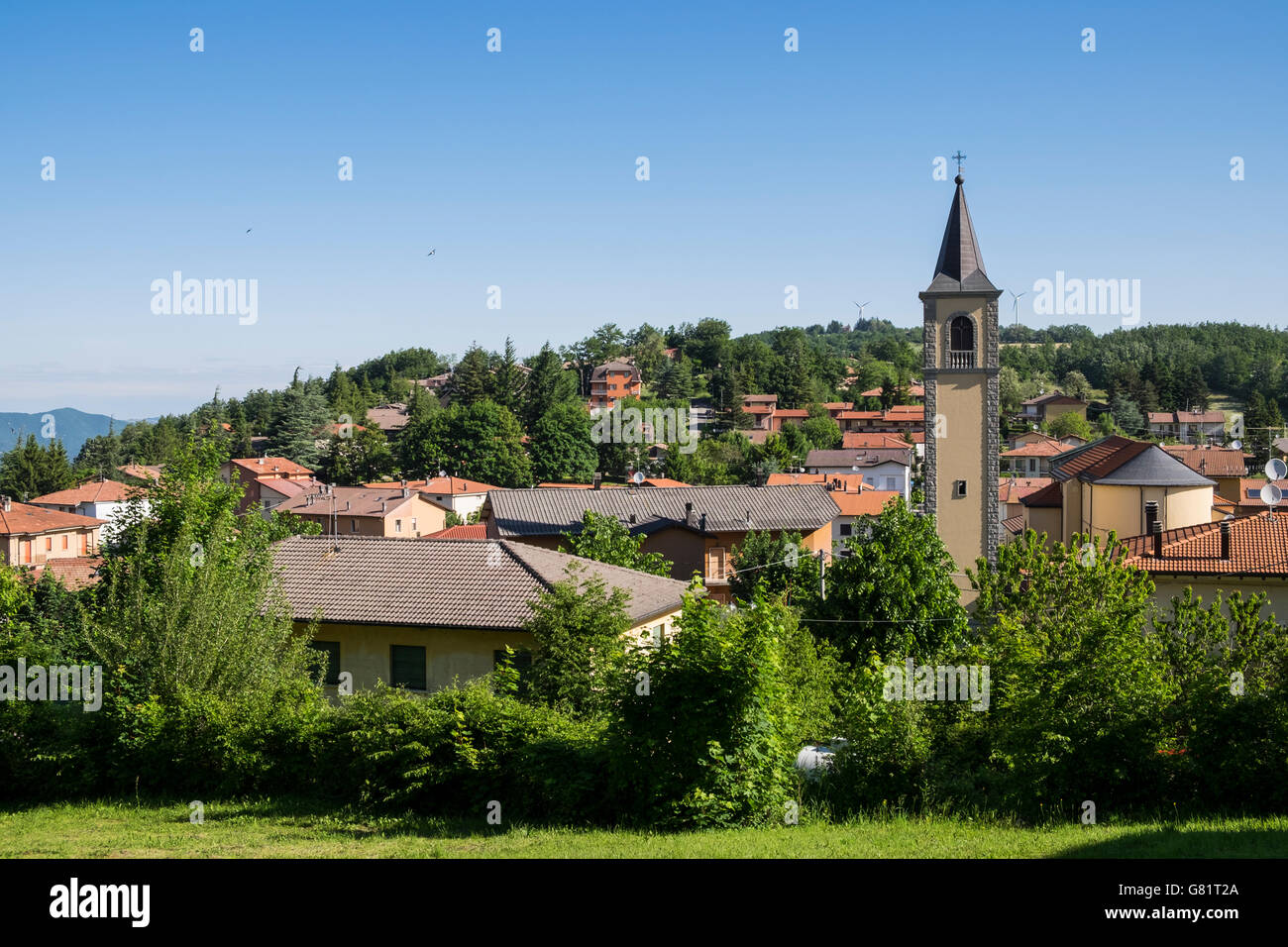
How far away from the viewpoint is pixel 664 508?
51250 millimetres

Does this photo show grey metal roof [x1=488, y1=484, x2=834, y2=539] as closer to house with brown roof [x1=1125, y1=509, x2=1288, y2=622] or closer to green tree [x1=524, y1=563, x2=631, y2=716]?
house with brown roof [x1=1125, y1=509, x2=1288, y2=622]

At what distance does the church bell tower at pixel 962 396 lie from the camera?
38219mm

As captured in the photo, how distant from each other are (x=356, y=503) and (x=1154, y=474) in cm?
5042

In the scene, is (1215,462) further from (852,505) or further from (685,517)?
(685,517)

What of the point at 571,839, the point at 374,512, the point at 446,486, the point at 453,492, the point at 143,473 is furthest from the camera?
the point at 446,486

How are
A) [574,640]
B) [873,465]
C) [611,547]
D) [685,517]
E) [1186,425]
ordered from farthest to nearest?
[1186,425] < [873,465] < [685,517] < [611,547] < [574,640]

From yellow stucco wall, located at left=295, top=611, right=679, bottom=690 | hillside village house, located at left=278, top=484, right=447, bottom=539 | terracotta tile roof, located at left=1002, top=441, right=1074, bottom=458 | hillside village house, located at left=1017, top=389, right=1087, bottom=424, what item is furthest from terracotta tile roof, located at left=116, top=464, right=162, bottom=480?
hillside village house, located at left=1017, top=389, right=1087, bottom=424

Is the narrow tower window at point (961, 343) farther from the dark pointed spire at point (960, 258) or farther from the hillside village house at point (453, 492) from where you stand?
the hillside village house at point (453, 492)

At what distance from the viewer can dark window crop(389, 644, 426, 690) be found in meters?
20.8

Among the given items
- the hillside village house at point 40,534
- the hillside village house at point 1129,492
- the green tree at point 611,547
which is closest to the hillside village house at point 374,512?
the hillside village house at point 40,534

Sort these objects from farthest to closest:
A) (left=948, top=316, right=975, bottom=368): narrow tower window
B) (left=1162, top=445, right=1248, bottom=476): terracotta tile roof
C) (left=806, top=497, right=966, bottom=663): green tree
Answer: (left=1162, top=445, right=1248, bottom=476): terracotta tile roof < (left=948, top=316, right=975, bottom=368): narrow tower window < (left=806, top=497, right=966, bottom=663): green tree

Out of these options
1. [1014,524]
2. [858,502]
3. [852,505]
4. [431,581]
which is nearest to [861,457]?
[858,502]
